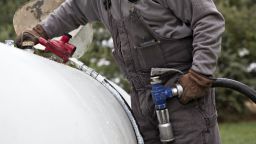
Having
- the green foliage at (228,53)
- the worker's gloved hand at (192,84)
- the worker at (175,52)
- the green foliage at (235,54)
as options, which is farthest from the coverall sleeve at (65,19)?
the green foliage at (235,54)

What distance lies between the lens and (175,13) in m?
2.70

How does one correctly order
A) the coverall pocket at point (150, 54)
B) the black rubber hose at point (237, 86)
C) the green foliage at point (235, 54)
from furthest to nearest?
the green foliage at point (235, 54), the black rubber hose at point (237, 86), the coverall pocket at point (150, 54)

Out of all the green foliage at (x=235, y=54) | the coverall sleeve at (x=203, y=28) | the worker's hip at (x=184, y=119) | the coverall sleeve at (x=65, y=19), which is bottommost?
the green foliage at (x=235, y=54)

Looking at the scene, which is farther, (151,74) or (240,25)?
(240,25)

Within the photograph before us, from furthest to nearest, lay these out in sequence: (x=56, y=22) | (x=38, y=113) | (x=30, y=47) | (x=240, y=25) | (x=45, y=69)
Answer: (x=240, y=25)
(x=56, y=22)
(x=30, y=47)
(x=45, y=69)
(x=38, y=113)

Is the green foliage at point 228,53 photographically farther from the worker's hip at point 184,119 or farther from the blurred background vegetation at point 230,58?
the worker's hip at point 184,119

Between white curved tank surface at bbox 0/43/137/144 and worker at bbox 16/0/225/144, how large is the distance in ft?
0.81

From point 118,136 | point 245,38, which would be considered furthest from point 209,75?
point 245,38

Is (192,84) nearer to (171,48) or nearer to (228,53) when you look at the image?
(171,48)

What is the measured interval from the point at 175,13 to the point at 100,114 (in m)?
0.55

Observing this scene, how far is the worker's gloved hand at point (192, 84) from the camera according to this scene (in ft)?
8.53

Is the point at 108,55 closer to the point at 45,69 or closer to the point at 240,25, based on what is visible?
the point at 240,25

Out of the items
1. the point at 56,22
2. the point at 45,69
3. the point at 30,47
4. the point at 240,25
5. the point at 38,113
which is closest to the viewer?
the point at 38,113

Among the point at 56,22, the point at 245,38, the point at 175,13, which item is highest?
the point at 175,13
